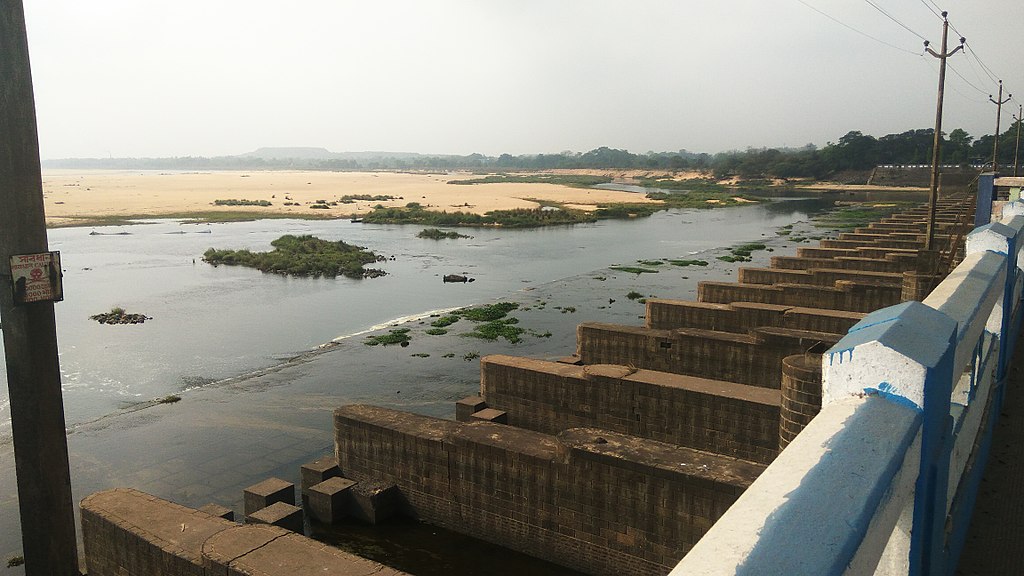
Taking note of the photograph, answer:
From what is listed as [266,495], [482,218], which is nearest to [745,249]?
[482,218]

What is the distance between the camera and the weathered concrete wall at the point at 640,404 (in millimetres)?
12680

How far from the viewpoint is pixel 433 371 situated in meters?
20.7

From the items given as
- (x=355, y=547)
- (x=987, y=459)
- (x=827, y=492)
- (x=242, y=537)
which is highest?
(x=827, y=492)

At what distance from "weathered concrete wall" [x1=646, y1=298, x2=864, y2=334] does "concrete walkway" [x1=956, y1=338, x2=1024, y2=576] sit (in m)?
11.5

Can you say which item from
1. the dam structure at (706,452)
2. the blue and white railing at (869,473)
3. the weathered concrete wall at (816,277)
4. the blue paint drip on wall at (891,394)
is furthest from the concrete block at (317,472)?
the weathered concrete wall at (816,277)

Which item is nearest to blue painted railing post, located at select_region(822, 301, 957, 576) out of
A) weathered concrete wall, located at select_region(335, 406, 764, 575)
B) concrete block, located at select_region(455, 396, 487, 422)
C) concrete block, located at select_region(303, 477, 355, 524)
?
weathered concrete wall, located at select_region(335, 406, 764, 575)

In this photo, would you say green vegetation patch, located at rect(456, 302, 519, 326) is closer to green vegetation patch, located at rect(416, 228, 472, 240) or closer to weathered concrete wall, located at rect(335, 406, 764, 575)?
weathered concrete wall, located at rect(335, 406, 764, 575)

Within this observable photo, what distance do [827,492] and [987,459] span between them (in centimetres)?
472

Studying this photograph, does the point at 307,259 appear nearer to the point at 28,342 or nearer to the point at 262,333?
the point at 262,333

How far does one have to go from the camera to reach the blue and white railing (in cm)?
161

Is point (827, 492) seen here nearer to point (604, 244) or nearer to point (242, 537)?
point (242, 537)

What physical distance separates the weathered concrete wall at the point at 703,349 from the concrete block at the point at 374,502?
7218 millimetres

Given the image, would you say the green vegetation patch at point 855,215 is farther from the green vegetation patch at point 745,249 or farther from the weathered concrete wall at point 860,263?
the weathered concrete wall at point 860,263

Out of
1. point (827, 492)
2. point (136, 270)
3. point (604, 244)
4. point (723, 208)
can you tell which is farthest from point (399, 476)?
point (723, 208)
